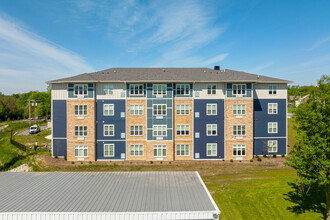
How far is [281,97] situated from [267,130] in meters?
5.81

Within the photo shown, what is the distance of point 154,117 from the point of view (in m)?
28.4

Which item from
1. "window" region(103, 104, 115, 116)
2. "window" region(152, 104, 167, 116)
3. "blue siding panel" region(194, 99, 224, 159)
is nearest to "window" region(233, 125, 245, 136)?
"blue siding panel" region(194, 99, 224, 159)

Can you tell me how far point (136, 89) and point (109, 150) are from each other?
407 inches

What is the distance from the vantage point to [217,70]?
33.7 metres

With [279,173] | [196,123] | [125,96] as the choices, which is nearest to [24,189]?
[125,96]

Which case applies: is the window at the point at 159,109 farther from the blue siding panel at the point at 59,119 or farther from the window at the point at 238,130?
the blue siding panel at the point at 59,119

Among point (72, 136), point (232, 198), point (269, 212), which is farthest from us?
point (72, 136)

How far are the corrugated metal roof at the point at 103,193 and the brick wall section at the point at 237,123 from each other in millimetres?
14982

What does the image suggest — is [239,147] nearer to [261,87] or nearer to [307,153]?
[261,87]

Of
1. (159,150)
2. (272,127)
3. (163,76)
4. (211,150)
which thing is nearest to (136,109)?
(163,76)

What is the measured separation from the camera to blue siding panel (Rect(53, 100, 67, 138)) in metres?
29.5

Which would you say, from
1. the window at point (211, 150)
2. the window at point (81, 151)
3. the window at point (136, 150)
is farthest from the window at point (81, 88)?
the window at point (211, 150)

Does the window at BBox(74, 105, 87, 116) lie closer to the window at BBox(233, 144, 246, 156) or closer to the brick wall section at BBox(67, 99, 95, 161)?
the brick wall section at BBox(67, 99, 95, 161)

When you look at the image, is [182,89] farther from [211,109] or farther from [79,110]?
[79,110]
